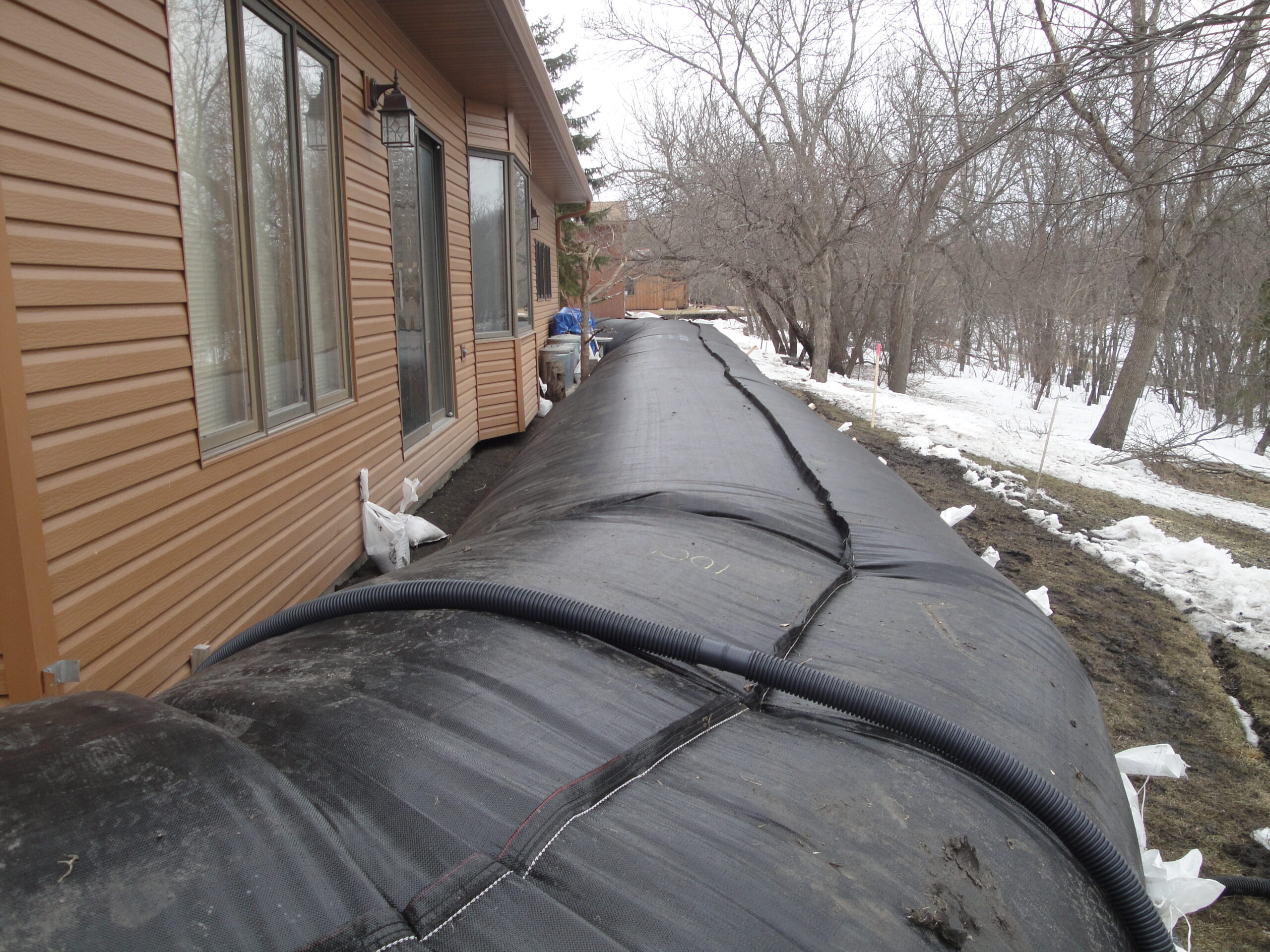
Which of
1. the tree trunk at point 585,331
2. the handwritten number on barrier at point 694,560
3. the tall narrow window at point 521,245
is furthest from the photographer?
the tree trunk at point 585,331

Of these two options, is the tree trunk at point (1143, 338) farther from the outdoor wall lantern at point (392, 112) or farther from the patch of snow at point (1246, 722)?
the outdoor wall lantern at point (392, 112)

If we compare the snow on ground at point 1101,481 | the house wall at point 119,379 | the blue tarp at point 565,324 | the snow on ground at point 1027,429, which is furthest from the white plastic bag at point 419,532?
the blue tarp at point 565,324

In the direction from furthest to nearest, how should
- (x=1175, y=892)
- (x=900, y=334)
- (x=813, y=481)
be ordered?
1. (x=900, y=334)
2. (x=813, y=481)
3. (x=1175, y=892)

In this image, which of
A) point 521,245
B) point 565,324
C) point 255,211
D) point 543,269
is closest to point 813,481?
point 255,211

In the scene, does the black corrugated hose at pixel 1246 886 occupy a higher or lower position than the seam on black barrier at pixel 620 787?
lower

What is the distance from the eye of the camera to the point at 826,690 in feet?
4.03

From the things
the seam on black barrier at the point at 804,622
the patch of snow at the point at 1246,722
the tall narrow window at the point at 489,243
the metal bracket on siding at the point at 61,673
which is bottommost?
the patch of snow at the point at 1246,722

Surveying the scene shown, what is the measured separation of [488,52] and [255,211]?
9.65ft

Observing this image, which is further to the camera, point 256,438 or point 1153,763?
point 256,438

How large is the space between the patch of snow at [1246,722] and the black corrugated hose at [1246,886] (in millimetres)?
1093

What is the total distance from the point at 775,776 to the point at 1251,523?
7.74 metres

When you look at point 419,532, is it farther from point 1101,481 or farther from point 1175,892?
point 1101,481

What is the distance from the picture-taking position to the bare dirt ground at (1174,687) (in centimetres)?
245

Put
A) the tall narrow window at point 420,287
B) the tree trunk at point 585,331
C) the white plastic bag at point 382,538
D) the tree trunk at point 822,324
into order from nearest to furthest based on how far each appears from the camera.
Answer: the white plastic bag at point 382,538 < the tall narrow window at point 420,287 < the tree trunk at point 585,331 < the tree trunk at point 822,324
